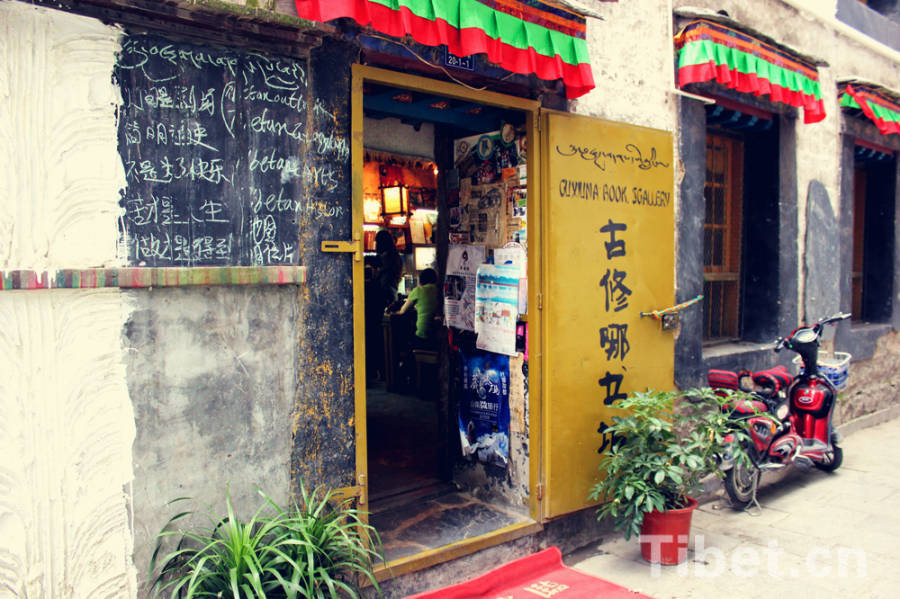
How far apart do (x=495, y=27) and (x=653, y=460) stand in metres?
Result: 2.83

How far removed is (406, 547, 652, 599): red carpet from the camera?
151 inches

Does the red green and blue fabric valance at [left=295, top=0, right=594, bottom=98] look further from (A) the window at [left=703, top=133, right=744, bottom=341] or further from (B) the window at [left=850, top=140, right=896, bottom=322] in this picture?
(B) the window at [left=850, top=140, right=896, bottom=322]

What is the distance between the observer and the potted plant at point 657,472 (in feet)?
13.9

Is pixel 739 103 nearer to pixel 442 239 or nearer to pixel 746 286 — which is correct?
pixel 746 286

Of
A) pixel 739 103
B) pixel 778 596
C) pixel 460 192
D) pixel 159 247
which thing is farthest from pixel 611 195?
pixel 159 247

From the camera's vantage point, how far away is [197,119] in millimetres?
3049

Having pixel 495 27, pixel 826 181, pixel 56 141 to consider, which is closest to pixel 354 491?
pixel 56 141

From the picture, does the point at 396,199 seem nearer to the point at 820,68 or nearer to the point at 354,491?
the point at 820,68

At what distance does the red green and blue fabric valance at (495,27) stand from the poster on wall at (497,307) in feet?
4.27

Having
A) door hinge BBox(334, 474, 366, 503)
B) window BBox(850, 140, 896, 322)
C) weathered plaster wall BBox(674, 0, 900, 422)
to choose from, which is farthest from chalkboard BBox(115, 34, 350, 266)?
window BBox(850, 140, 896, 322)

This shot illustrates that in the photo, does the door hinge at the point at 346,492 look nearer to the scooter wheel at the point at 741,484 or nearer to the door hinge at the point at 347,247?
the door hinge at the point at 347,247

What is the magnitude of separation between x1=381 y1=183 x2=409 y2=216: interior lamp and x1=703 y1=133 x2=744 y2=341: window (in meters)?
3.62

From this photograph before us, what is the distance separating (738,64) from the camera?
5.43 metres

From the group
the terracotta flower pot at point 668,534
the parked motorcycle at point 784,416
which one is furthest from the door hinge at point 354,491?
the parked motorcycle at point 784,416
